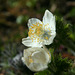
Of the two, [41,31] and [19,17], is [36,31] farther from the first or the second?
[19,17]

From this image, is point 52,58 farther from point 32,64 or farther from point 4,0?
point 4,0

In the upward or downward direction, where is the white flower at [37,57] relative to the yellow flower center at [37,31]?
downward

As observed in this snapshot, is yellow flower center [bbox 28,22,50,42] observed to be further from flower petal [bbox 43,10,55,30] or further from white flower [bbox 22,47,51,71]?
white flower [bbox 22,47,51,71]

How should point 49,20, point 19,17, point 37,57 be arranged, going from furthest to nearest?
point 19,17 < point 49,20 < point 37,57

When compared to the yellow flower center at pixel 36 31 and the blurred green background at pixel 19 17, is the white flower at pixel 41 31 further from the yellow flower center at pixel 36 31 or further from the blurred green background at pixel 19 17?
the blurred green background at pixel 19 17

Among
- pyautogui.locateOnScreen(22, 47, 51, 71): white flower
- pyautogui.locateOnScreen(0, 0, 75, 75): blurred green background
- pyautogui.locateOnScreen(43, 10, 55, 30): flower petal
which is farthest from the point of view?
pyautogui.locateOnScreen(0, 0, 75, 75): blurred green background

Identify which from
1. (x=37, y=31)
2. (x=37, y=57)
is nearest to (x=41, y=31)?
(x=37, y=31)

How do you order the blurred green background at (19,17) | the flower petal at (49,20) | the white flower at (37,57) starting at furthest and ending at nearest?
1. the blurred green background at (19,17)
2. the flower petal at (49,20)
3. the white flower at (37,57)

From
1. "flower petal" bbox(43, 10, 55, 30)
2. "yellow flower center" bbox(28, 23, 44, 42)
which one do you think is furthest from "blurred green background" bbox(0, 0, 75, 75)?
"flower petal" bbox(43, 10, 55, 30)

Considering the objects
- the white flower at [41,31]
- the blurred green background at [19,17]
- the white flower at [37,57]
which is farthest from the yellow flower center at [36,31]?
the blurred green background at [19,17]
